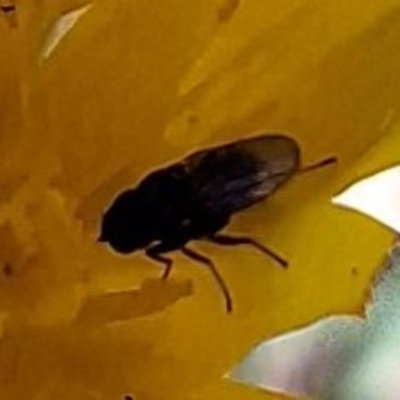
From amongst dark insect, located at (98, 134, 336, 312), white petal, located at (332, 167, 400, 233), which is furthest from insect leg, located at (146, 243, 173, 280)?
white petal, located at (332, 167, 400, 233)

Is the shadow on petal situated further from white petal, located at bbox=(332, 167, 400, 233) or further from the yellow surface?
white petal, located at bbox=(332, 167, 400, 233)

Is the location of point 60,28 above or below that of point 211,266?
above

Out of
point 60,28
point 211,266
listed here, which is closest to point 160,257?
point 211,266

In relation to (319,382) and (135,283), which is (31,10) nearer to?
(135,283)

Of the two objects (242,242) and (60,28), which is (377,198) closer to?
(242,242)

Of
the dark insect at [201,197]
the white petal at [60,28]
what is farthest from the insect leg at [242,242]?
the white petal at [60,28]

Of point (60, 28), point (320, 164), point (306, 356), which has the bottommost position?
point (306, 356)

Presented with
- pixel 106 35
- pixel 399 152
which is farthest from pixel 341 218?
pixel 106 35

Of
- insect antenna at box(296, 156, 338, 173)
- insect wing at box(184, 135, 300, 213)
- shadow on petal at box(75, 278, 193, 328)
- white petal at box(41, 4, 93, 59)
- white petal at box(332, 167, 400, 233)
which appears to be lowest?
shadow on petal at box(75, 278, 193, 328)
